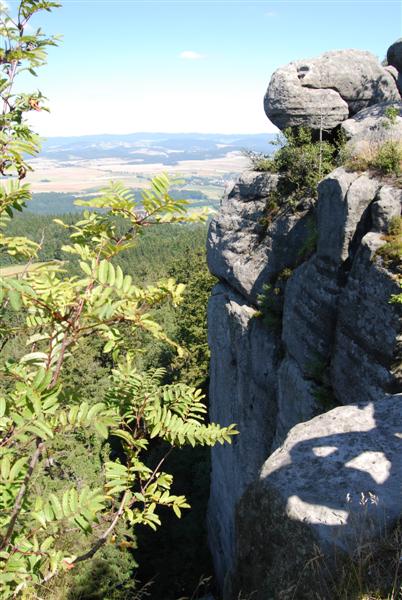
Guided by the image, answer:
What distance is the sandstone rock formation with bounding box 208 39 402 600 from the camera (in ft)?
18.5

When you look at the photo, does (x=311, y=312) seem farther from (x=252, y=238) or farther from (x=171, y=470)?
(x=171, y=470)

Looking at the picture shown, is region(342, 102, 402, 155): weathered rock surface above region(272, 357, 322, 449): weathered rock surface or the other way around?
above

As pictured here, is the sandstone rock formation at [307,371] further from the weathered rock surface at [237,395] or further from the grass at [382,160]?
the grass at [382,160]

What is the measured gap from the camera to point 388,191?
10828mm

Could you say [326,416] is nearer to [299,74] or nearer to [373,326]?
[373,326]

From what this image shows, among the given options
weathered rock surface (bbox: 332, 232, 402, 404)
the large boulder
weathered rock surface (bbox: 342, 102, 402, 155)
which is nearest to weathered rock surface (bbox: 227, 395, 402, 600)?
weathered rock surface (bbox: 332, 232, 402, 404)

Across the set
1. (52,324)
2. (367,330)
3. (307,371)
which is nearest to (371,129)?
(367,330)

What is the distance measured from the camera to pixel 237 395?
18766 millimetres

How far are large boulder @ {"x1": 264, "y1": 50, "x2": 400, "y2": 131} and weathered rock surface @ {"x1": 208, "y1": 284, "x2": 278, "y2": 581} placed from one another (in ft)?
23.8

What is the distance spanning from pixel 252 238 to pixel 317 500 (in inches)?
507

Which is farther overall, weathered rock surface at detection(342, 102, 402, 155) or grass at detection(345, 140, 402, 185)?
weathered rock surface at detection(342, 102, 402, 155)

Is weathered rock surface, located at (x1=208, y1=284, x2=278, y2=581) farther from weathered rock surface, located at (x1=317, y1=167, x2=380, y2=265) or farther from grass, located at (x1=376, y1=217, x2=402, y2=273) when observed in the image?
grass, located at (x1=376, y1=217, x2=402, y2=273)

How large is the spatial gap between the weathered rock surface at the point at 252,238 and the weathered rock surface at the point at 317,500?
8.37m

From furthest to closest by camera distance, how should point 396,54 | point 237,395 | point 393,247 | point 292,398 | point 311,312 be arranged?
1. point 237,395
2. point 396,54
3. point 292,398
4. point 311,312
5. point 393,247
